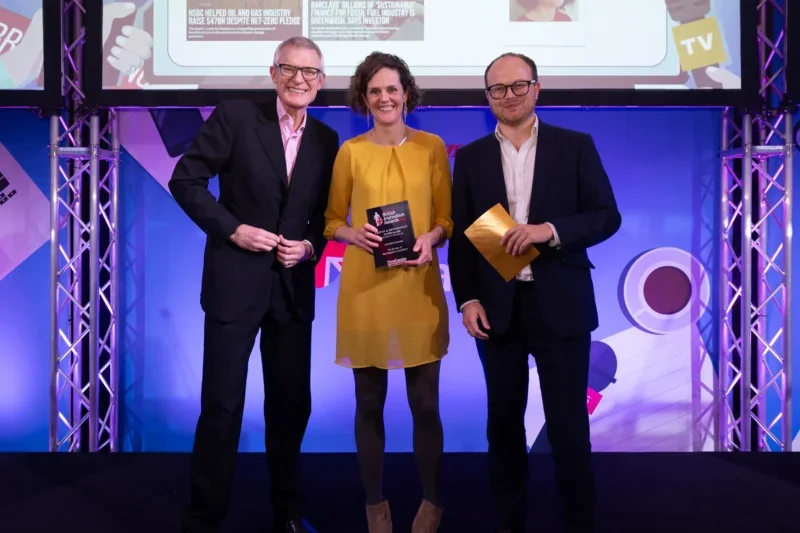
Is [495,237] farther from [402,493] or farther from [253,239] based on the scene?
[402,493]

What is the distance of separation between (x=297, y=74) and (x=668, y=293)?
2679mm

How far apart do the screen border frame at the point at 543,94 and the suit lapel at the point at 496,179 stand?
4.18ft

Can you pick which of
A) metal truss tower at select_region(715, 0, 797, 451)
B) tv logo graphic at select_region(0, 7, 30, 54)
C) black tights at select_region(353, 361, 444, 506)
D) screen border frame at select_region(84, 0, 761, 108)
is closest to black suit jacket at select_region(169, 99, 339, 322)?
black tights at select_region(353, 361, 444, 506)

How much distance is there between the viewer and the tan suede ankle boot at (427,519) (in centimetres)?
238

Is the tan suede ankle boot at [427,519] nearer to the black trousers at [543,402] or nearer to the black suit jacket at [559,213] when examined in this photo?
the black trousers at [543,402]

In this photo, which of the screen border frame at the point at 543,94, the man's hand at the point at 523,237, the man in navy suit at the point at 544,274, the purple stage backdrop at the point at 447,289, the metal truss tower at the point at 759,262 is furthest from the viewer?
the purple stage backdrop at the point at 447,289

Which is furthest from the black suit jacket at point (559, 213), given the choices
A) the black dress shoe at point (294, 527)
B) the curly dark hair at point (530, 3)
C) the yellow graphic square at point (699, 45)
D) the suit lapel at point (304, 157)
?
the yellow graphic square at point (699, 45)

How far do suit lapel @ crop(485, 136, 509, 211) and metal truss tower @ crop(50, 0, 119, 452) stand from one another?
2.32 metres

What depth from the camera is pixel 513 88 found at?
224 cm

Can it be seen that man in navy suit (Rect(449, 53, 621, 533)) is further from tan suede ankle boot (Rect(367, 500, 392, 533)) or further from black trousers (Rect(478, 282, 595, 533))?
tan suede ankle boot (Rect(367, 500, 392, 533))

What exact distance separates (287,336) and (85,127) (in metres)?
2.28

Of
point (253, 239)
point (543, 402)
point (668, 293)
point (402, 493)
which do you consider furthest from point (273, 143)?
point (668, 293)

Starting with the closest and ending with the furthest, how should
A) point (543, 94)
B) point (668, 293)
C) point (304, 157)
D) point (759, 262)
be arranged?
point (304, 157) → point (543, 94) → point (759, 262) → point (668, 293)

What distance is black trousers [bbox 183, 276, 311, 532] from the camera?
7.81 ft
